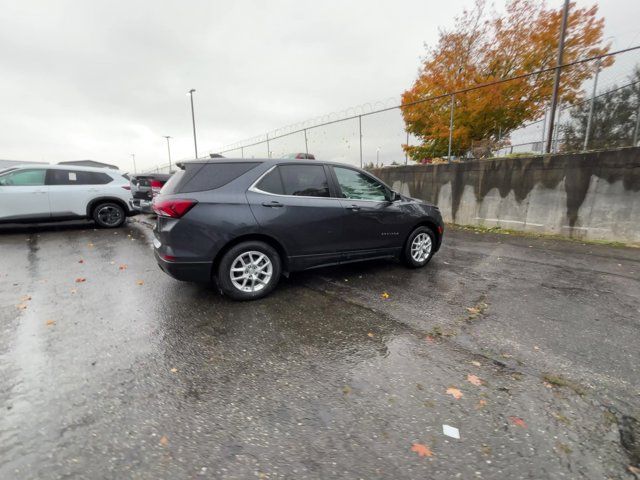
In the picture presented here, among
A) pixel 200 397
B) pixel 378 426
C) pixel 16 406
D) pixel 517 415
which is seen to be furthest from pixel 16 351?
pixel 517 415

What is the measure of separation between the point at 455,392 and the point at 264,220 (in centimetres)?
262

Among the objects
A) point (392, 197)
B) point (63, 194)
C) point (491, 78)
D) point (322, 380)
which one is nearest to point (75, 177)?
point (63, 194)

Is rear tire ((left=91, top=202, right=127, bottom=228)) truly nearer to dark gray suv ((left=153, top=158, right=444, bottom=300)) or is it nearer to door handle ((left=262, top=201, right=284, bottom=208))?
dark gray suv ((left=153, top=158, right=444, bottom=300))

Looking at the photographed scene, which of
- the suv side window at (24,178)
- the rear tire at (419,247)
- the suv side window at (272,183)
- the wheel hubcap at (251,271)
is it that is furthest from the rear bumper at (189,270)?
the suv side window at (24,178)

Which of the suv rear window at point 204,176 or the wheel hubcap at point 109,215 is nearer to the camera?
the suv rear window at point 204,176

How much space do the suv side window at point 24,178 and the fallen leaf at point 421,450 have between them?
33.5 ft

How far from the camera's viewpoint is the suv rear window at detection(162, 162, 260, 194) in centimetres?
369

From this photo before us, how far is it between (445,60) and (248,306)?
17.9 m

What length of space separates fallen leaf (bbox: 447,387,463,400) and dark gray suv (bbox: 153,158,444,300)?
2353 mm

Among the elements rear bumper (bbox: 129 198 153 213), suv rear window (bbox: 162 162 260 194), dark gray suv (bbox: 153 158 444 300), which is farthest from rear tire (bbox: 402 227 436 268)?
rear bumper (bbox: 129 198 153 213)

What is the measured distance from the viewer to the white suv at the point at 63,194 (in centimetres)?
779

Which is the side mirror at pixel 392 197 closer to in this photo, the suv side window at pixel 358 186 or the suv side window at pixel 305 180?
the suv side window at pixel 358 186

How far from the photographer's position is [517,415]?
81.1 inches

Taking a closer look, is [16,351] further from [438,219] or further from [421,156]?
[421,156]
